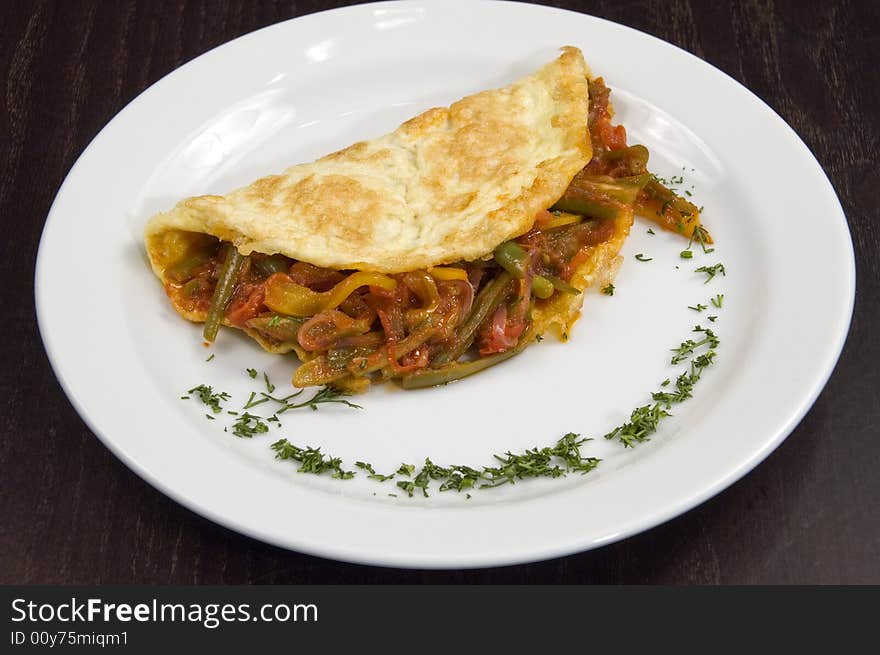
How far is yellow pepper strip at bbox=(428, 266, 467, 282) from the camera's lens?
5422 mm

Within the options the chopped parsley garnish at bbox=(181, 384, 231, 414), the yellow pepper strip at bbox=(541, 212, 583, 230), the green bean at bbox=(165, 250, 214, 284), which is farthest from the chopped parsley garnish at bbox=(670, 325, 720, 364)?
the green bean at bbox=(165, 250, 214, 284)

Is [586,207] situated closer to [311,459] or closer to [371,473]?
[371,473]

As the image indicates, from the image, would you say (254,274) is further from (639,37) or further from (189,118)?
Answer: (639,37)

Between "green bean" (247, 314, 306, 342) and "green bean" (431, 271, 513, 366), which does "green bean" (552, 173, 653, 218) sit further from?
"green bean" (247, 314, 306, 342)

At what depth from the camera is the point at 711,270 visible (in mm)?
5848

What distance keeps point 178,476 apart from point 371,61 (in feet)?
10.7

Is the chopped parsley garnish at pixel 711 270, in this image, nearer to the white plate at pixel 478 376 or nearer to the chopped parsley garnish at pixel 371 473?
the white plate at pixel 478 376

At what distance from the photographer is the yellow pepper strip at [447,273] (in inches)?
213

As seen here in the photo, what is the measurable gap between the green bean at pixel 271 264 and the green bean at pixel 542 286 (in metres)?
1.22

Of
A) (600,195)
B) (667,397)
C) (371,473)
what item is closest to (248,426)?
(371,473)

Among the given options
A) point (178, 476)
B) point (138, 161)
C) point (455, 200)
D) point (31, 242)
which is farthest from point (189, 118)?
point (178, 476)

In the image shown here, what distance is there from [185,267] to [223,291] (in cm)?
35

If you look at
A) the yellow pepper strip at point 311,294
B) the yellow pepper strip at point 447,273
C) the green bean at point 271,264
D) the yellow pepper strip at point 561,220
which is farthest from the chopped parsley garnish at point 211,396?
the yellow pepper strip at point 561,220

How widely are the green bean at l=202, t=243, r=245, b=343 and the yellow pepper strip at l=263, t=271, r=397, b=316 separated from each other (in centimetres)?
22
